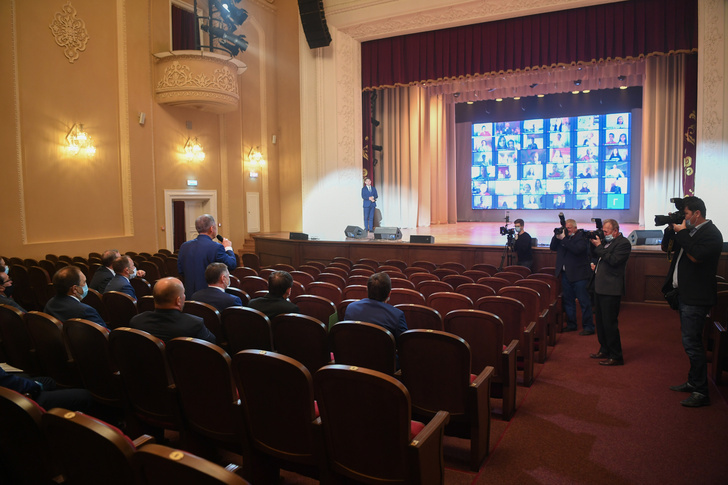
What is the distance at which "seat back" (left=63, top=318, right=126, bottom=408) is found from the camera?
121 inches

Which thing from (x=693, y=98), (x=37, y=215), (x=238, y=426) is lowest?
(x=238, y=426)

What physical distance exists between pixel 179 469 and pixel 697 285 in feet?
Result: 13.8

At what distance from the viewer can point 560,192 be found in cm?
1717

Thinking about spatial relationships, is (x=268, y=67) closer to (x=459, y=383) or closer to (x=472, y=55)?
(x=472, y=55)

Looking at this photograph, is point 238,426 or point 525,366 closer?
point 238,426

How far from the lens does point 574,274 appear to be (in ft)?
21.5

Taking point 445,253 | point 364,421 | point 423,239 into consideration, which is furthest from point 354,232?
point 364,421

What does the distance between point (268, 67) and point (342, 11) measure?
3.40 metres

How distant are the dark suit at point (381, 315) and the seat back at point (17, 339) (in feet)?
7.91

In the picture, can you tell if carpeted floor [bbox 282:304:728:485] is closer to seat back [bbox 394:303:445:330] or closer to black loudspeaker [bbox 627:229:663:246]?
seat back [bbox 394:303:445:330]

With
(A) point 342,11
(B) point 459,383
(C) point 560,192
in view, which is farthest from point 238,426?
(C) point 560,192

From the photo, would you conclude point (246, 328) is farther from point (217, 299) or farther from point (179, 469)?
point (179, 469)

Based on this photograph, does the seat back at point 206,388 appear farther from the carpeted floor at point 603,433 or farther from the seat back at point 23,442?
the seat back at point 23,442

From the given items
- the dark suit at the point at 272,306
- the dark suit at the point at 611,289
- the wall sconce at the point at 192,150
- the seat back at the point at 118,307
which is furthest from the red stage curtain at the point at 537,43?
the seat back at the point at 118,307
